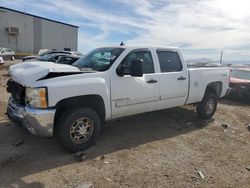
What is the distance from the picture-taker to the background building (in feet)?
138

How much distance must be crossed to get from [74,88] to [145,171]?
177cm

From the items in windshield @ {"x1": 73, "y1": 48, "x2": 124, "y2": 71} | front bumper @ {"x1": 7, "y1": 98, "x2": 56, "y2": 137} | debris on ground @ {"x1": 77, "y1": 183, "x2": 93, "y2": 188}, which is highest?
windshield @ {"x1": 73, "y1": 48, "x2": 124, "y2": 71}

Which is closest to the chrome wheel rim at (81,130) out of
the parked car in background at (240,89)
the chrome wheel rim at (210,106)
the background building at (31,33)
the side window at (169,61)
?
the side window at (169,61)

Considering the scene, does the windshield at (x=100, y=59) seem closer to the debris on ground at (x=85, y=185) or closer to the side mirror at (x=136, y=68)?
the side mirror at (x=136, y=68)

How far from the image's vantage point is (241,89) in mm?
10484

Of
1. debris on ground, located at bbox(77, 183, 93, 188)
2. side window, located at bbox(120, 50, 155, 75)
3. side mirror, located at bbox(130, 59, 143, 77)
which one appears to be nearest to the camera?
debris on ground, located at bbox(77, 183, 93, 188)

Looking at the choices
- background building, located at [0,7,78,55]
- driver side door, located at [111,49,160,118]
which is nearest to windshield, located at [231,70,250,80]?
driver side door, located at [111,49,160,118]

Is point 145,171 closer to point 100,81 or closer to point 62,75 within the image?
point 100,81

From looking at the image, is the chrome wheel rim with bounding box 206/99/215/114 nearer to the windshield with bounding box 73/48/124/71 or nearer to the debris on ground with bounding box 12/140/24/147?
the windshield with bounding box 73/48/124/71

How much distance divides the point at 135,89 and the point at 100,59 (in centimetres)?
96

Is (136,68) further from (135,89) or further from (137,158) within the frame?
(137,158)

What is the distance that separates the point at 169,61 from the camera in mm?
6070

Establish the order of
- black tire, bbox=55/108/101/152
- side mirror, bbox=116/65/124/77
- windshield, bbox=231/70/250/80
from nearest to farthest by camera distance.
A: black tire, bbox=55/108/101/152 → side mirror, bbox=116/65/124/77 → windshield, bbox=231/70/250/80

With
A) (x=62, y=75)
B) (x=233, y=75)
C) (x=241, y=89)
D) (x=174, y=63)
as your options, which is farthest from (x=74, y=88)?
(x=233, y=75)
